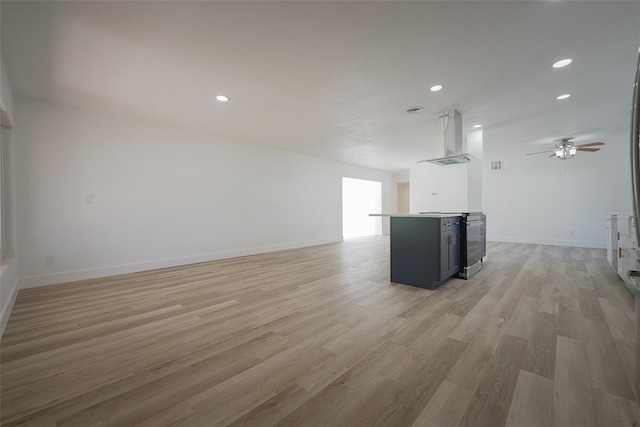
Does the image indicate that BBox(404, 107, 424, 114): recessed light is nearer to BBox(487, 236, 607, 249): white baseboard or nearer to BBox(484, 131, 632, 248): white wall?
BBox(484, 131, 632, 248): white wall

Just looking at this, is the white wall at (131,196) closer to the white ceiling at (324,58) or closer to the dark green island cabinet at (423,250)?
the white ceiling at (324,58)

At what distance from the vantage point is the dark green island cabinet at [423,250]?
3207mm

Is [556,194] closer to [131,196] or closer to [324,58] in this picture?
[324,58]

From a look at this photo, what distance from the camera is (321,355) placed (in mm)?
1812

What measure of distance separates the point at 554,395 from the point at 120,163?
18.5ft

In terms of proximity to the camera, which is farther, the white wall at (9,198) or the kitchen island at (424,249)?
the kitchen island at (424,249)

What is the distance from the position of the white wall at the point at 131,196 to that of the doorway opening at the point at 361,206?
360 centimetres

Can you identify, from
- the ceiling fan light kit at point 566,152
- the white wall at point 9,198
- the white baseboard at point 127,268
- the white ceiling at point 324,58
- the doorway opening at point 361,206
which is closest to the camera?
the white ceiling at point 324,58

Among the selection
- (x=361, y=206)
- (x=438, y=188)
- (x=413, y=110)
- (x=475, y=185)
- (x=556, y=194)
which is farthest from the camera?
(x=361, y=206)

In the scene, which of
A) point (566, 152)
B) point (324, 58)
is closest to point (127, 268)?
point (324, 58)

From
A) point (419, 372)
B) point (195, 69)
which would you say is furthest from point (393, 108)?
point (419, 372)

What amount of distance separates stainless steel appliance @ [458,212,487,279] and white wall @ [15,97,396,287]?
417cm

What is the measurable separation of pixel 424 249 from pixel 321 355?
6.81ft

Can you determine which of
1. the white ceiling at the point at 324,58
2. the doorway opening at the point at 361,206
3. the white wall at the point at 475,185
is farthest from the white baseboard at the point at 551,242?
the white wall at the point at 475,185
